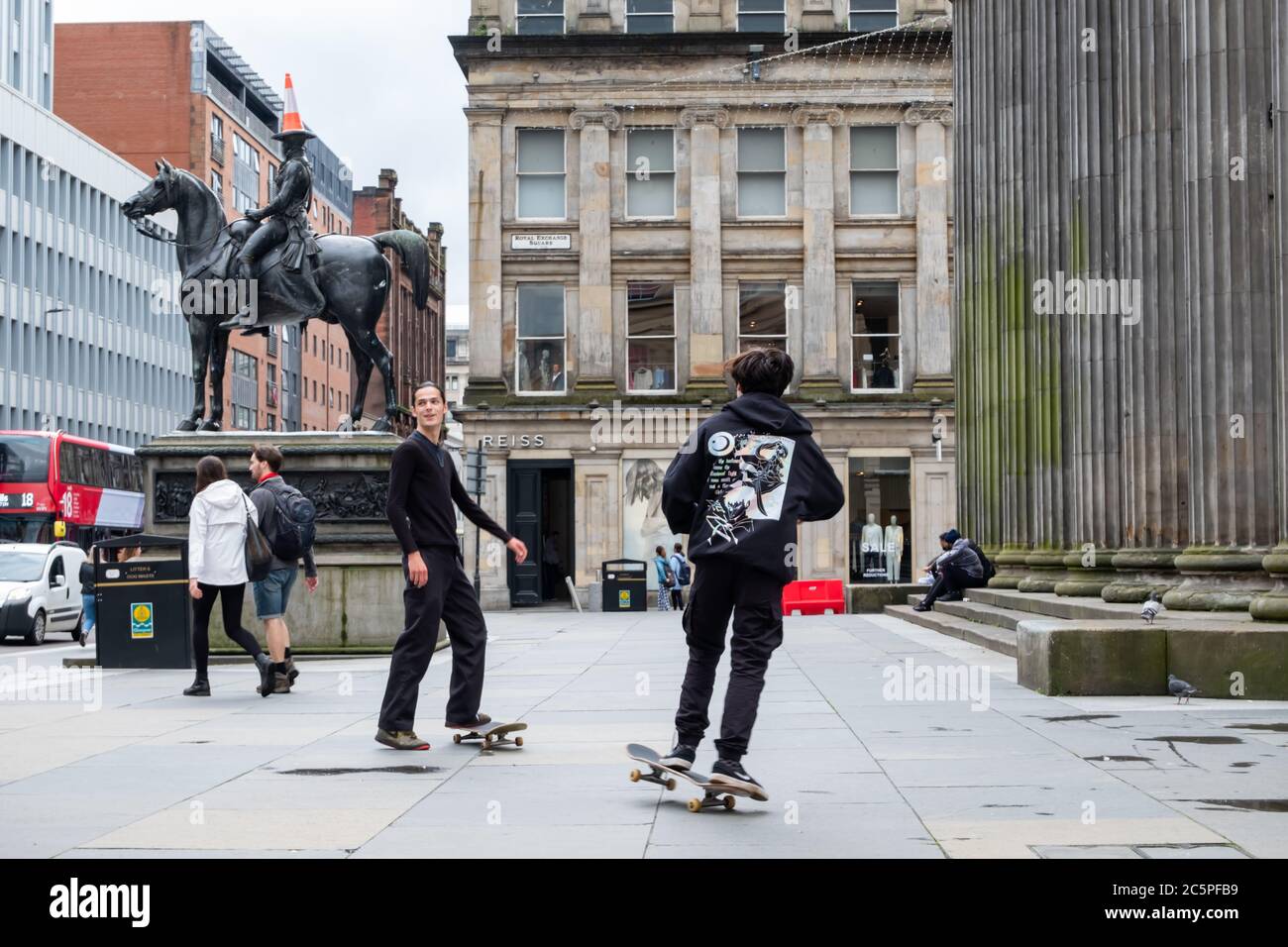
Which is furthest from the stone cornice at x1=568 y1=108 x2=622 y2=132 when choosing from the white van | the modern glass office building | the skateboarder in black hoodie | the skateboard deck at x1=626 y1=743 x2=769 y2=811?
the skateboard deck at x1=626 y1=743 x2=769 y2=811

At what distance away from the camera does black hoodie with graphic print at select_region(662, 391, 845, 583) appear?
7.78 metres

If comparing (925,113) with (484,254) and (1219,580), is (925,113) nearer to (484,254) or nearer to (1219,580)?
(484,254)

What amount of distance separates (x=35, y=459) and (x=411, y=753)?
34.1m

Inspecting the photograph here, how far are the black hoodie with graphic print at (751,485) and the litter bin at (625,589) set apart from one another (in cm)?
3341

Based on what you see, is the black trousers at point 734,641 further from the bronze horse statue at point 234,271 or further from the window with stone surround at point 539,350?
the window with stone surround at point 539,350

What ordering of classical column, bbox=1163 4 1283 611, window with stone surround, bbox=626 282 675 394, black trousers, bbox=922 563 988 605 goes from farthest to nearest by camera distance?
1. window with stone surround, bbox=626 282 675 394
2. black trousers, bbox=922 563 988 605
3. classical column, bbox=1163 4 1283 611

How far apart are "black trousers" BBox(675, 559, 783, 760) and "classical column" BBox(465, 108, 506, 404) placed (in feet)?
118

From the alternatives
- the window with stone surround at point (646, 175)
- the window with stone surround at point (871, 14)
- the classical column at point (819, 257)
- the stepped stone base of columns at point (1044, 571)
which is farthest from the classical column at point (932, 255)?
the stepped stone base of columns at point (1044, 571)

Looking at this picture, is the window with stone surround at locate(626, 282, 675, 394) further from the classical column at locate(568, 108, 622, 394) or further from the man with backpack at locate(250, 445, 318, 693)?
the man with backpack at locate(250, 445, 318, 693)

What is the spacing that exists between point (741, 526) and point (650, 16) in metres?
39.5

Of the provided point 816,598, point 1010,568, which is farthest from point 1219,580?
point 816,598

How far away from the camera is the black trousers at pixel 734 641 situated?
7.70m

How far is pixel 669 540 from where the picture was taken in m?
46.1
